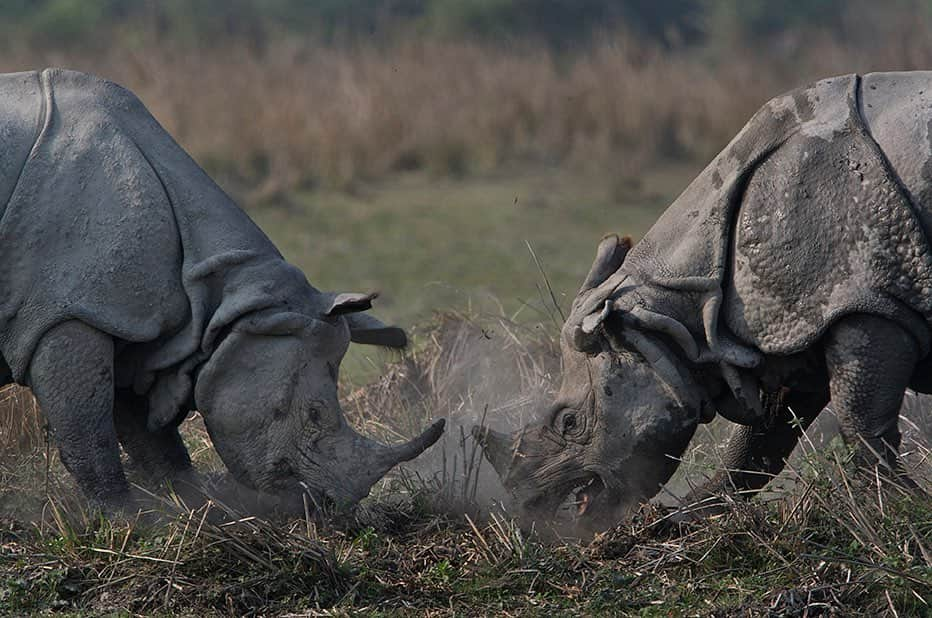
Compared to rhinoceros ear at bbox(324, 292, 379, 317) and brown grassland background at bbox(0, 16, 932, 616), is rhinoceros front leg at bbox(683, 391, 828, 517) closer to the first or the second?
brown grassland background at bbox(0, 16, 932, 616)

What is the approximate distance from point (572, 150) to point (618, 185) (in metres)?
0.89

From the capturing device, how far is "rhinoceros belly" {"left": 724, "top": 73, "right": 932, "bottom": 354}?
635cm

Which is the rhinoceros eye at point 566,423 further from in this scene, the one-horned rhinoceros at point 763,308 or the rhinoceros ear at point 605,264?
the rhinoceros ear at point 605,264

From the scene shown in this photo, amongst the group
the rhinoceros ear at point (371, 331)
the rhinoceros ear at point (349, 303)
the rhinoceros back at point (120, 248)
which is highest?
the rhinoceros back at point (120, 248)

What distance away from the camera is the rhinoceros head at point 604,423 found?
6719 millimetres

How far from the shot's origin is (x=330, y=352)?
272 inches

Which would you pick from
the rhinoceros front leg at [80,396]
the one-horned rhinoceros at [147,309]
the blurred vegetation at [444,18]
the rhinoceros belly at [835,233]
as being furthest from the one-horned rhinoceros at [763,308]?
the blurred vegetation at [444,18]

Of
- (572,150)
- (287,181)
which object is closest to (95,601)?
(287,181)

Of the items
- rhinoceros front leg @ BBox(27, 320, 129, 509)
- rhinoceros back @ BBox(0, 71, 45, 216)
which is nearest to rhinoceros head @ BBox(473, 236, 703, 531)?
rhinoceros front leg @ BBox(27, 320, 129, 509)

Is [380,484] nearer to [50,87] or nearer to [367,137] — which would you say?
[50,87]

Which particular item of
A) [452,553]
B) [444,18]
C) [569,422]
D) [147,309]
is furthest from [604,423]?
[444,18]

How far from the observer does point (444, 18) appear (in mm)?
26484

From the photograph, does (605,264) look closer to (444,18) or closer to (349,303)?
(349,303)

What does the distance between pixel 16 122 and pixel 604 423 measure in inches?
99.5
